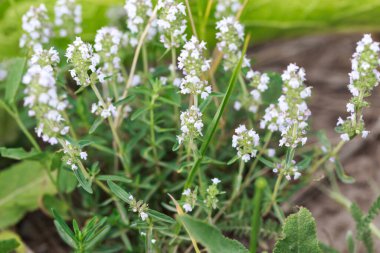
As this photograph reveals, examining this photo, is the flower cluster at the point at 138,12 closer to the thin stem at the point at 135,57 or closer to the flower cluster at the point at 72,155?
the thin stem at the point at 135,57

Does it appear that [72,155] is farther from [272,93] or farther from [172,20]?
[272,93]

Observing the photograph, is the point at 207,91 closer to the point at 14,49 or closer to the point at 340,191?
the point at 340,191

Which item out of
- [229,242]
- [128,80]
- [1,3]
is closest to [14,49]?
[1,3]

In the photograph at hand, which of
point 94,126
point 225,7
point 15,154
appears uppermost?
point 225,7

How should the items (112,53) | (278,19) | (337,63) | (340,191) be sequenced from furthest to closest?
(337,63) → (278,19) → (340,191) → (112,53)

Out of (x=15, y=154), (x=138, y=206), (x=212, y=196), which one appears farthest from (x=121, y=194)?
(x=15, y=154)

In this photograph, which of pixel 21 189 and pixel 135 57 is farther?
pixel 21 189

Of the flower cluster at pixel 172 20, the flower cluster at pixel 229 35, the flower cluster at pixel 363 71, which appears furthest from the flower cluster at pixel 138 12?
the flower cluster at pixel 363 71
